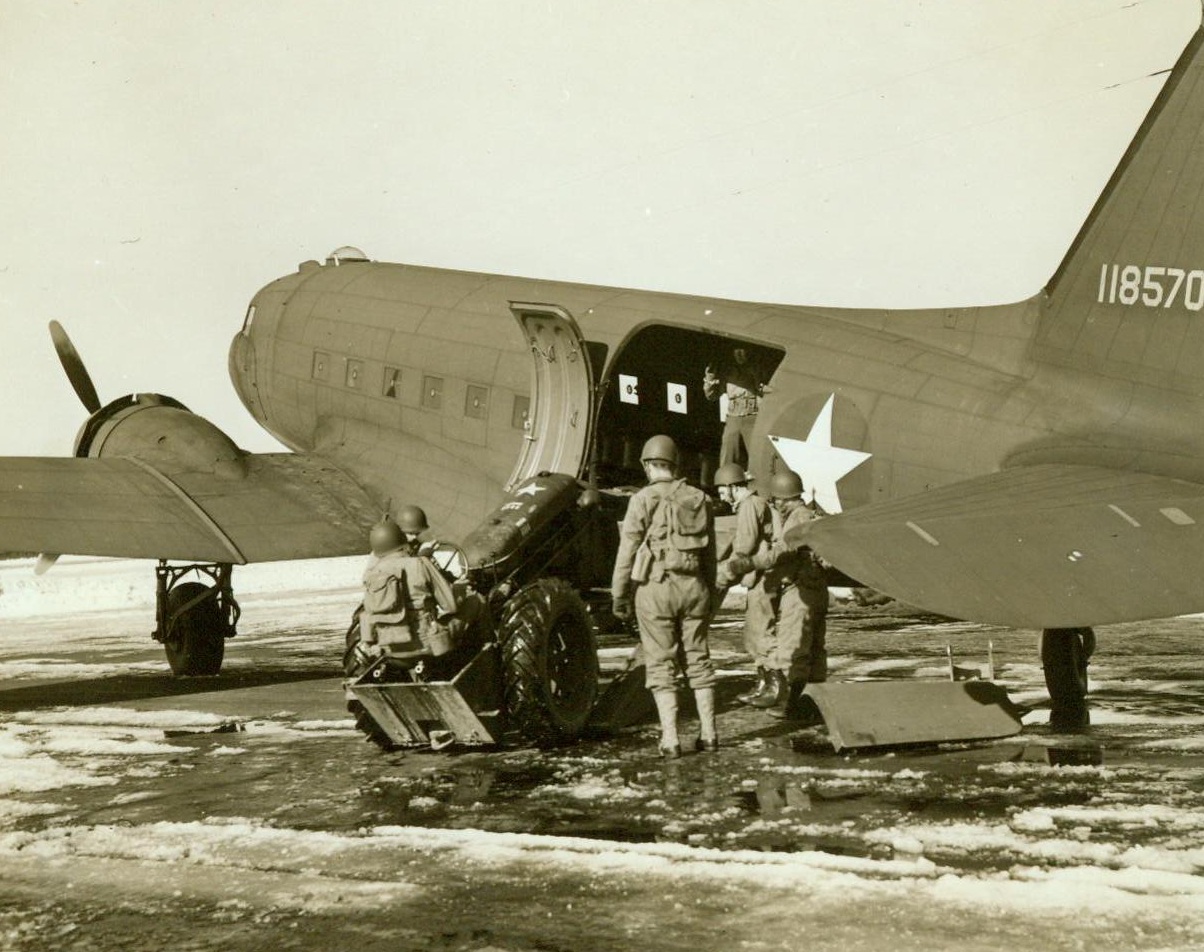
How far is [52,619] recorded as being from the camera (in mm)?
29219

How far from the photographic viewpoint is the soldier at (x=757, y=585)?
12766 mm

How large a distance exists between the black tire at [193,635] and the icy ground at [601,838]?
353cm

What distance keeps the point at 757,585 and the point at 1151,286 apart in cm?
421

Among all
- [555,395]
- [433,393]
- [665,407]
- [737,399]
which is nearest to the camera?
[555,395]

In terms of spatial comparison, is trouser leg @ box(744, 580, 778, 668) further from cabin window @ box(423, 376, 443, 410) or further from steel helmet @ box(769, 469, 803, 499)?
cabin window @ box(423, 376, 443, 410)

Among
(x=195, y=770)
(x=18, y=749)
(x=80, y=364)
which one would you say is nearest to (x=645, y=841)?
(x=195, y=770)

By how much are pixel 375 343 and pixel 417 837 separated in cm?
1204

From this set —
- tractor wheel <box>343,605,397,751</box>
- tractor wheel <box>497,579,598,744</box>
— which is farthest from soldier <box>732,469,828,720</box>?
tractor wheel <box>343,605,397,751</box>

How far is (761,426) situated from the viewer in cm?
1422

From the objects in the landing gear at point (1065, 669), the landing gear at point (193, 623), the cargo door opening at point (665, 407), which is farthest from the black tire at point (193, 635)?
the landing gear at point (1065, 669)

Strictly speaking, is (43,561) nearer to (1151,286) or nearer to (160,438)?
(160,438)

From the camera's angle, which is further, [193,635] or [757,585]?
[193,635]

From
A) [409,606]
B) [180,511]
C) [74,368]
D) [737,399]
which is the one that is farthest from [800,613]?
[74,368]

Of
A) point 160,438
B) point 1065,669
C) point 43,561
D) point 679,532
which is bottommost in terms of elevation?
point 1065,669
